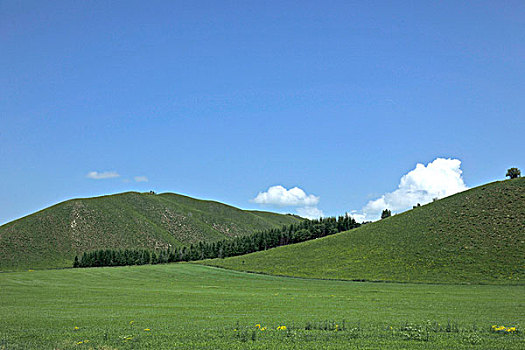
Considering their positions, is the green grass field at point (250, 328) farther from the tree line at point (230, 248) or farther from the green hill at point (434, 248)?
the tree line at point (230, 248)

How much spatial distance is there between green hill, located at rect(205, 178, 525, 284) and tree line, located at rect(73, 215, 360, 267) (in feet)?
176

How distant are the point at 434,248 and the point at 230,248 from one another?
97773 millimetres

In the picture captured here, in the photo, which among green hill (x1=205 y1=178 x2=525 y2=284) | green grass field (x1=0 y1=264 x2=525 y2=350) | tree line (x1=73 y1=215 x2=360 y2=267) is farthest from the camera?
tree line (x1=73 y1=215 x2=360 y2=267)

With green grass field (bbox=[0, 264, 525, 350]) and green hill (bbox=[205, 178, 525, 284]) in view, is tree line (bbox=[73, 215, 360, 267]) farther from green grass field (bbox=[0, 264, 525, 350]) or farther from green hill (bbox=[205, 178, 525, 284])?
Result: green grass field (bbox=[0, 264, 525, 350])

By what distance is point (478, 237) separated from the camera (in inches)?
3583

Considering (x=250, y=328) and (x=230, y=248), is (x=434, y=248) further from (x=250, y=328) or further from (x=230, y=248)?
(x=230, y=248)

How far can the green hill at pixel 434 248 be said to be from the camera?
249 ft

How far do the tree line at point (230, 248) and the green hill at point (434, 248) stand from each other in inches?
2107

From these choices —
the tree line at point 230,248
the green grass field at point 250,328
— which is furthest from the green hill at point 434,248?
the tree line at point 230,248

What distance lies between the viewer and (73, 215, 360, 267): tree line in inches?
6732

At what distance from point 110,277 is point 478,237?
76.8 meters

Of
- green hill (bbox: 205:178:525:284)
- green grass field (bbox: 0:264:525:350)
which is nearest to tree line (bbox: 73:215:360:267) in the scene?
green hill (bbox: 205:178:525:284)

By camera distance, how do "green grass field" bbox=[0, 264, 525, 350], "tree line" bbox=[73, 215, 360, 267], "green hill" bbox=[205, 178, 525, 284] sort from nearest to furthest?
"green grass field" bbox=[0, 264, 525, 350], "green hill" bbox=[205, 178, 525, 284], "tree line" bbox=[73, 215, 360, 267]

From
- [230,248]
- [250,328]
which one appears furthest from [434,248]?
[230,248]
